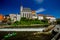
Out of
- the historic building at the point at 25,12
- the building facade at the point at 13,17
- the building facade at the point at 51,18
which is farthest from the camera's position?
the building facade at the point at 13,17

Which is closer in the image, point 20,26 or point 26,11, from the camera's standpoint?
point 26,11

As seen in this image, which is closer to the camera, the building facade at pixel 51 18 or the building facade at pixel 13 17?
the building facade at pixel 51 18

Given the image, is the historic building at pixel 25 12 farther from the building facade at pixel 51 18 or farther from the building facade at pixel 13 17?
the building facade at pixel 51 18

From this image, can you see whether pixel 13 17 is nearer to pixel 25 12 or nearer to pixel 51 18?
pixel 25 12

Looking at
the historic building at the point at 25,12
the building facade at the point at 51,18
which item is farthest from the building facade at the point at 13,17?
the building facade at the point at 51,18

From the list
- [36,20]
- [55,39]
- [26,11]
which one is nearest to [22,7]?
[26,11]

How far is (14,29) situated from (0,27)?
583 mm

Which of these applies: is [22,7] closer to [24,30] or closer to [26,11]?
[26,11]

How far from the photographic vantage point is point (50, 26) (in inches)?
255

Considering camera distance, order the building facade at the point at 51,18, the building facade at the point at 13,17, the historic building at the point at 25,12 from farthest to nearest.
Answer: the building facade at the point at 13,17 < the historic building at the point at 25,12 < the building facade at the point at 51,18

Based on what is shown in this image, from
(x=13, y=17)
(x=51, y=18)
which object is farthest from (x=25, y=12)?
(x=51, y=18)

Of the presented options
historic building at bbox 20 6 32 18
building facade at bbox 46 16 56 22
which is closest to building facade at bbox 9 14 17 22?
historic building at bbox 20 6 32 18

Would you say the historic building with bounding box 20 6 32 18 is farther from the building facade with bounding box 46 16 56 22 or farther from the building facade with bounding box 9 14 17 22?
the building facade with bounding box 46 16 56 22

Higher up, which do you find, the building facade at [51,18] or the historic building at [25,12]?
the historic building at [25,12]
